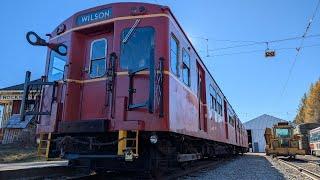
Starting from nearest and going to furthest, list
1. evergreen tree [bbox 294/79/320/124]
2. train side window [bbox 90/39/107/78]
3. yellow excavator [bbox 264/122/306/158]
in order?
train side window [bbox 90/39/107/78] → yellow excavator [bbox 264/122/306/158] → evergreen tree [bbox 294/79/320/124]

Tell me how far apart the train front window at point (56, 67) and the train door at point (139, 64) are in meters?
1.60

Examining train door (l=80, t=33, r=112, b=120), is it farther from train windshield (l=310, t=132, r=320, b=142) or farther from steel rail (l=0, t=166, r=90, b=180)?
train windshield (l=310, t=132, r=320, b=142)

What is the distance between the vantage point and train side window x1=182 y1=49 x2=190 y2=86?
7.16 meters

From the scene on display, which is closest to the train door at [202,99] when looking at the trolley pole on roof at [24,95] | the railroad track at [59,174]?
the railroad track at [59,174]

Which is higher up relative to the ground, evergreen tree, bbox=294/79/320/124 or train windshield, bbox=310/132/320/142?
evergreen tree, bbox=294/79/320/124

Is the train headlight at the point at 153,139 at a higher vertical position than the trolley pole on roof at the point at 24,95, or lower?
lower

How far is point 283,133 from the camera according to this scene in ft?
76.2

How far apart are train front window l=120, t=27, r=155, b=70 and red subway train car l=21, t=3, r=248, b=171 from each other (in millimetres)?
19

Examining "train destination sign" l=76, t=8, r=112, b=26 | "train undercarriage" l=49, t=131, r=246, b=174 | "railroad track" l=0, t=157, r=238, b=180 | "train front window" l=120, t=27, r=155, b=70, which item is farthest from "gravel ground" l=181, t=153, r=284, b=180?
"train destination sign" l=76, t=8, r=112, b=26

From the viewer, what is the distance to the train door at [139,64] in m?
5.73

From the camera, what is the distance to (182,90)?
6828 millimetres

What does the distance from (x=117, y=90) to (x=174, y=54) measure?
1.39m

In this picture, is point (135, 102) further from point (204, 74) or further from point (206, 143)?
point (206, 143)

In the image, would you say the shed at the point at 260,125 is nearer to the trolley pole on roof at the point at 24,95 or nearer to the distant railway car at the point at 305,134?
the distant railway car at the point at 305,134
